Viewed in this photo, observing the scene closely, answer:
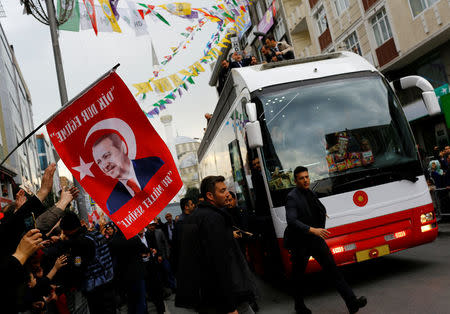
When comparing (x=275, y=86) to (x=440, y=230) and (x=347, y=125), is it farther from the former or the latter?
(x=440, y=230)

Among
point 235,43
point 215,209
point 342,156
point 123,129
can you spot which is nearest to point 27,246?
point 215,209

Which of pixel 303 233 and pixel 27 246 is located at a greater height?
pixel 27 246

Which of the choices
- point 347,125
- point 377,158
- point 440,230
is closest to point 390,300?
point 377,158

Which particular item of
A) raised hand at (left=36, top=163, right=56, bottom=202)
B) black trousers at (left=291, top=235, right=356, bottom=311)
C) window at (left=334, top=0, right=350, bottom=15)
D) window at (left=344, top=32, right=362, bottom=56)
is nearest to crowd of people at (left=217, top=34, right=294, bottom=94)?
black trousers at (left=291, top=235, right=356, bottom=311)

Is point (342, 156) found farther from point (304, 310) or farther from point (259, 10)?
point (259, 10)

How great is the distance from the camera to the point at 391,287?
6176 mm

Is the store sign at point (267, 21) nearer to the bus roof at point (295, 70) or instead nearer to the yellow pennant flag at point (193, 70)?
the yellow pennant flag at point (193, 70)

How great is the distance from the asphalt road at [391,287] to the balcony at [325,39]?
17955 mm

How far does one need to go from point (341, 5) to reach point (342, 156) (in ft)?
62.9

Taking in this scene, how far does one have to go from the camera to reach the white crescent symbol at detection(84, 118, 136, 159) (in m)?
4.39

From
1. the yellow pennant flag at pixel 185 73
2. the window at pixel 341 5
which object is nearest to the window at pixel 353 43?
the window at pixel 341 5

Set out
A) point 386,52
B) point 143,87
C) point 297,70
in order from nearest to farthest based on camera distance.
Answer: point 297,70 → point 143,87 → point 386,52

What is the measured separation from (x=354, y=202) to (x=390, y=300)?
1412mm

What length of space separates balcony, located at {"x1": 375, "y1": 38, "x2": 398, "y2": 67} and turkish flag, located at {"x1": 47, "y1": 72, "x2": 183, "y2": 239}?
668 inches
